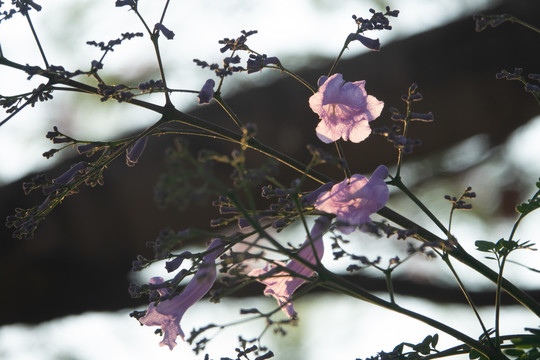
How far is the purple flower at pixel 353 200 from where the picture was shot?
3.23 feet

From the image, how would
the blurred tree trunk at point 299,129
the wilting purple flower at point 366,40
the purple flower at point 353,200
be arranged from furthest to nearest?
the blurred tree trunk at point 299,129 < the wilting purple flower at point 366,40 < the purple flower at point 353,200

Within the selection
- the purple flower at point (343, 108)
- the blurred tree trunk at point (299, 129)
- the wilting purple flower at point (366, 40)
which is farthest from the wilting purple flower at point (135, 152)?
the blurred tree trunk at point (299, 129)

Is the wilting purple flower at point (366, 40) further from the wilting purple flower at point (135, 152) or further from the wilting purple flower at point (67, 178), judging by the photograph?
the wilting purple flower at point (67, 178)

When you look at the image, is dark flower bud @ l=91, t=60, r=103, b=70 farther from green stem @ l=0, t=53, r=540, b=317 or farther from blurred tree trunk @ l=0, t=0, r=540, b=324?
blurred tree trunk @ l=0, t=0, r=540, b=324

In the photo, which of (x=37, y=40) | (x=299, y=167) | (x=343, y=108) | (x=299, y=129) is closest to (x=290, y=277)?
(x=299, y=167)

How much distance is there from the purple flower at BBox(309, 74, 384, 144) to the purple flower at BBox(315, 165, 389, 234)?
0.54 feet

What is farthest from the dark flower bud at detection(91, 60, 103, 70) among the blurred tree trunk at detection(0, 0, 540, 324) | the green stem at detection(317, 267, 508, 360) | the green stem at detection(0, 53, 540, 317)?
the blurred tree trunk at detection(0, 0, 540, 324)

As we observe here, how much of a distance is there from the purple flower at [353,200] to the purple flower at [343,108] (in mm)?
165

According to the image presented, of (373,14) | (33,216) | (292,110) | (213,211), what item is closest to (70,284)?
(213,211)

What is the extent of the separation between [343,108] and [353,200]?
202 mm

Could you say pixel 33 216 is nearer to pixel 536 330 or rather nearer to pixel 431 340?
pixel 431 340

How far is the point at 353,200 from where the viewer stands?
3.26ft

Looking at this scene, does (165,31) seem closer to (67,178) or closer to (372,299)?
(67,178)

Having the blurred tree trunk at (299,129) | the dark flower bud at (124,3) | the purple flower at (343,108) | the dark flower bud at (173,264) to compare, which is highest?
the blurred tree trunk at (299,129)
